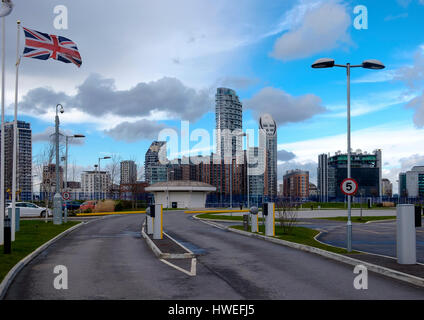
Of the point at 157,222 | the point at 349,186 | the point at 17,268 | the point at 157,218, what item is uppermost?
the point at 349,186

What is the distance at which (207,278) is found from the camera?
1038cm

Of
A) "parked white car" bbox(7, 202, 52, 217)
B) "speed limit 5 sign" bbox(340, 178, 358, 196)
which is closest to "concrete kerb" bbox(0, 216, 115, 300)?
"speed limit 5 sign" bbox(340, 178, 358, 196)

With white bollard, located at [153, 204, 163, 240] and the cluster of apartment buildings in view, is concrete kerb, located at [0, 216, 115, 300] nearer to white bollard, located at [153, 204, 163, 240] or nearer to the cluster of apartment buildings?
white bollard, located at [153, 204, 163, 240]

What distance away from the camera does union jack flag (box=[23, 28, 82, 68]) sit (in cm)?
1925

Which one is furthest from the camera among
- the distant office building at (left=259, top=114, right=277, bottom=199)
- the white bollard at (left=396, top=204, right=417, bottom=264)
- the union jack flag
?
the distant office building at (left=259, top=114, right=277, bottom=199)

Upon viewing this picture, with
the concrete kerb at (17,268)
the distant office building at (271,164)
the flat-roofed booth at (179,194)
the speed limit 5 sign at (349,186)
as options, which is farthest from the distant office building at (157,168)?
the speed limit 5 sign at (349,186)

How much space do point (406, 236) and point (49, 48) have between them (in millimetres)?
17477

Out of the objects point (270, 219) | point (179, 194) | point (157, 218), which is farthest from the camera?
point (179, 194)

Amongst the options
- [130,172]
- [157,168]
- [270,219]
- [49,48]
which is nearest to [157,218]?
[270,219]

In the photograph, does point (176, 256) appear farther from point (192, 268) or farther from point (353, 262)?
point (353, 262)

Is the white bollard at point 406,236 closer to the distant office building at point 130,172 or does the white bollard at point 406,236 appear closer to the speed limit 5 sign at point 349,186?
the speed limit 5 sign at point 349,186

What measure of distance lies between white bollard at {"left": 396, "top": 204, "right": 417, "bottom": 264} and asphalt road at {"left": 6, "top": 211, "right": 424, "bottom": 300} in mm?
1715

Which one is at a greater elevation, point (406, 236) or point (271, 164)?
point (271, 164)
